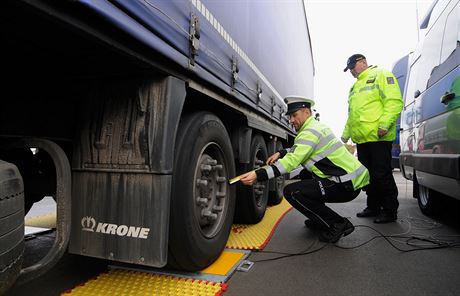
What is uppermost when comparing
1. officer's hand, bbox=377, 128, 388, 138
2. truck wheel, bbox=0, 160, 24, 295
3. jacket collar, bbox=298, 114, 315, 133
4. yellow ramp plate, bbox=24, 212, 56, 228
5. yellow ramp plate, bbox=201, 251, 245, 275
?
jacket collar, bbox=298, 114, 315, 133

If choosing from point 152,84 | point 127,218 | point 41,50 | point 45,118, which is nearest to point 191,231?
point 127,218

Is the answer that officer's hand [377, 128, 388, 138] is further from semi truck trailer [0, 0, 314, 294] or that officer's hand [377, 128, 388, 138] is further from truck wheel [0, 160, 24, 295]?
truck wheel [0, 160, 24, 295]

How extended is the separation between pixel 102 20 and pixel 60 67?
0.70m

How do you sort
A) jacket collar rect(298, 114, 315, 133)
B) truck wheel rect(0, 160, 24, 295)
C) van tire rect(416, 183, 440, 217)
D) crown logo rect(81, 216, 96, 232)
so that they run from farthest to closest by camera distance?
van tire rect(416, 183, 440, 217) < jacket collar rect(298, 114, 315, 133) < crown logo rect(81, 216, 96, 232) < truck wheel rect(0, 160, 24, 295)

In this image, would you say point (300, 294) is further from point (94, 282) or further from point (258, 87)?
point (258, 87)

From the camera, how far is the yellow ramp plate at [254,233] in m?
2.72

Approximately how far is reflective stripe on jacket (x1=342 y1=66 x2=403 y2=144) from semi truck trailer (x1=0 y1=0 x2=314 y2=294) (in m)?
1.95

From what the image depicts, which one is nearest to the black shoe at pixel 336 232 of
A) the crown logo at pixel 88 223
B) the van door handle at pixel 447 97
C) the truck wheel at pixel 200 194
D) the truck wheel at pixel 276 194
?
the truck wheel at pixel 200 194

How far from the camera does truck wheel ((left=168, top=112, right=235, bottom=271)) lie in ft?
6.13

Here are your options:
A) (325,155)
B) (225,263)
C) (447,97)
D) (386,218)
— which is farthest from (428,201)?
(225,263)

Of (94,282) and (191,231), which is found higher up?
(191,231)

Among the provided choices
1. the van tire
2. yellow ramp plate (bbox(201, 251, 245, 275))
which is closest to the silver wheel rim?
yellow ramp plate (bbox(201, 251, 245, 275))

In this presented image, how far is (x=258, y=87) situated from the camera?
3.30m

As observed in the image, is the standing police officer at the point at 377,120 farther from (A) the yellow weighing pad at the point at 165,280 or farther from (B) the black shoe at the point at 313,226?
(A) the yellow weighing pad at the point at 165,280
